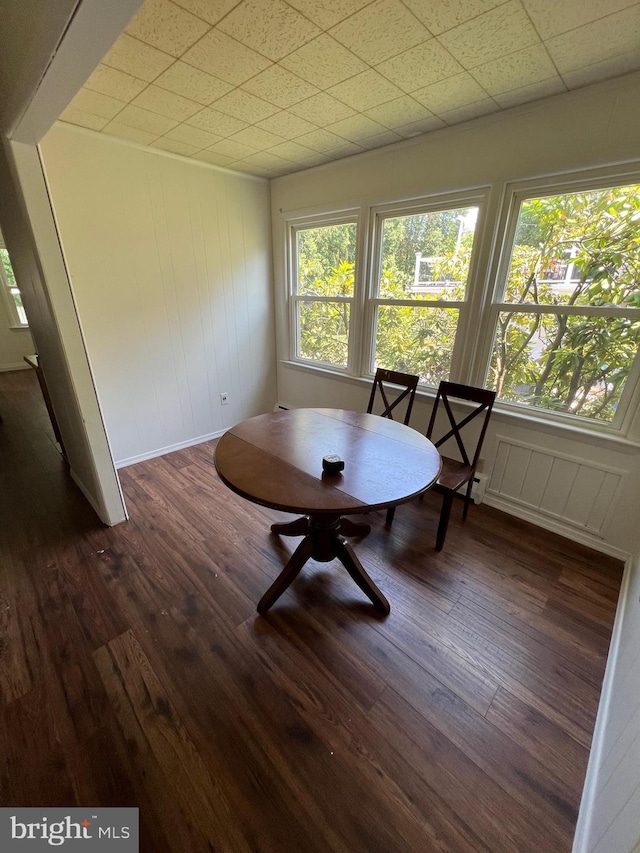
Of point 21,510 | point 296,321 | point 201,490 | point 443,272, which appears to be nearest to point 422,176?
point 443,272

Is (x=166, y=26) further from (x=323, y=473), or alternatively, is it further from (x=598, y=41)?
(x=323, y=473)

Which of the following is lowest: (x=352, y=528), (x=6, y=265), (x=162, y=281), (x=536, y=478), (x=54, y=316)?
(x=352, y=528)

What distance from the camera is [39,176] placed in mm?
1636

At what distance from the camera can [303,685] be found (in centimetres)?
137

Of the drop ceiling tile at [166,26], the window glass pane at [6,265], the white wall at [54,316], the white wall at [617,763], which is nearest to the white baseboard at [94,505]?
the white wall at [54,316]

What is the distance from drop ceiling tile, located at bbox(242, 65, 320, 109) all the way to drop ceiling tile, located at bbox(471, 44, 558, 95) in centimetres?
85

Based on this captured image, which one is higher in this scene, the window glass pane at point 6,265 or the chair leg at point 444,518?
the window glass pane at point 6,265

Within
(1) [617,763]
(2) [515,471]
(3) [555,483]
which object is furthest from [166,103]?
(1) [617,763]

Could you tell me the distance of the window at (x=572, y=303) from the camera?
1.83m

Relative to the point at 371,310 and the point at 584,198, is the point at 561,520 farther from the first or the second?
the point at 371,310

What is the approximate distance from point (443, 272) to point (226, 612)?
8.60ft

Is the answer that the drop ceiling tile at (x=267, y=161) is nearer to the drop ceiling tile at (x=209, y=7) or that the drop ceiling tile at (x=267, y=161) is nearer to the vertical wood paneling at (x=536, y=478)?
the drop ceiling tile at (x=209, y=7)

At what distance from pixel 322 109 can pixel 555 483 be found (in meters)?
2.72

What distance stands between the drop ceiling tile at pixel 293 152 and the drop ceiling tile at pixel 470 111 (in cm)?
104
